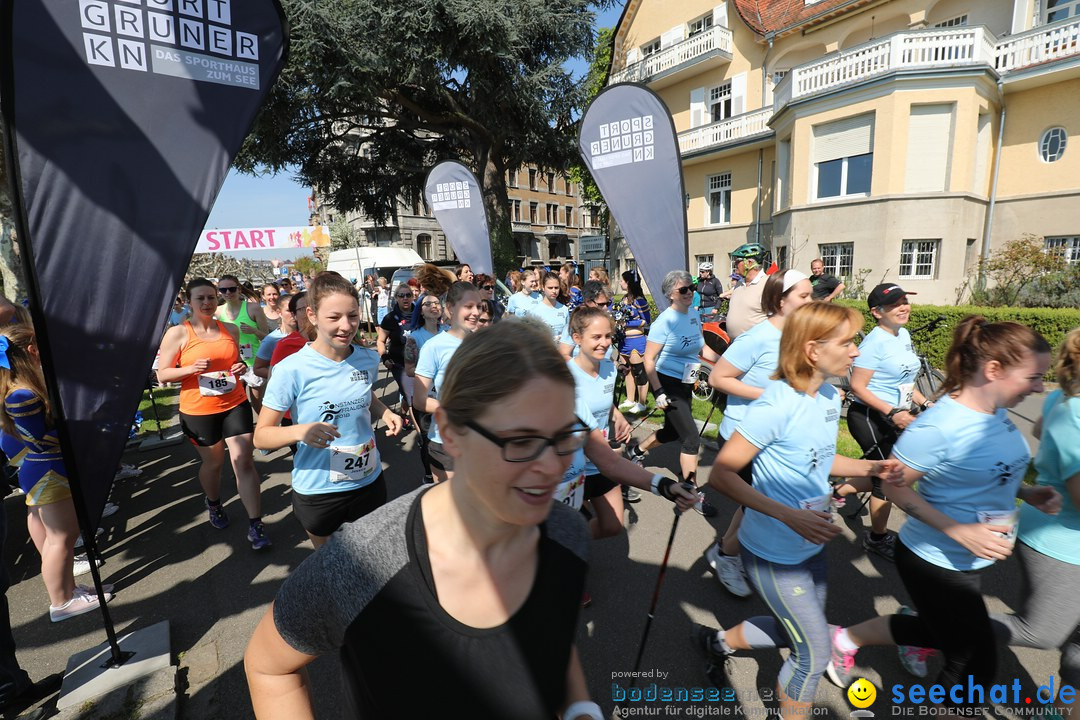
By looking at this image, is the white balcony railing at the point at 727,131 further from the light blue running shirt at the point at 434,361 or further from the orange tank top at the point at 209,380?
the orange tank top at the point at 209,380

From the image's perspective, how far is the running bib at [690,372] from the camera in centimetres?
499

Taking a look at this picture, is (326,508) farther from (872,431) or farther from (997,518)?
(872,431)

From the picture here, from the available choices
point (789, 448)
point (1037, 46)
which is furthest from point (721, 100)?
→ point (789, 448)

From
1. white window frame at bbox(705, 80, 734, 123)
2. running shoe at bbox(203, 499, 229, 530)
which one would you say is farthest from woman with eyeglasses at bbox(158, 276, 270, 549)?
white window frame at bbox(705, 80, 734, 123)

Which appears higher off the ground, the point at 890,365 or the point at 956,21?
the point at 956,21

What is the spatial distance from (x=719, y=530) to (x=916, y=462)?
228 cm

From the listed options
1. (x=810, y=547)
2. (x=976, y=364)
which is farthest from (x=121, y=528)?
(x=976, y=364)

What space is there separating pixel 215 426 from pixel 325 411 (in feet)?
6.53

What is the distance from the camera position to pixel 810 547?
2.17 m

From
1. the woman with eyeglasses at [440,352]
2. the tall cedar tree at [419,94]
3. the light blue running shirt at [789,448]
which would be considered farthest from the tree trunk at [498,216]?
the light blue running shirt at [789,448]

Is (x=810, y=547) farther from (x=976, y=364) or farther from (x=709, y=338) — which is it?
(x=709, y=338)

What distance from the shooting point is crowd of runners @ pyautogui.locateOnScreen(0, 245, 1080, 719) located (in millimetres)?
1145

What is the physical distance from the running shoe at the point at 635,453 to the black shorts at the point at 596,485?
1.86m

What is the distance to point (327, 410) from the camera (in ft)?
9.81
